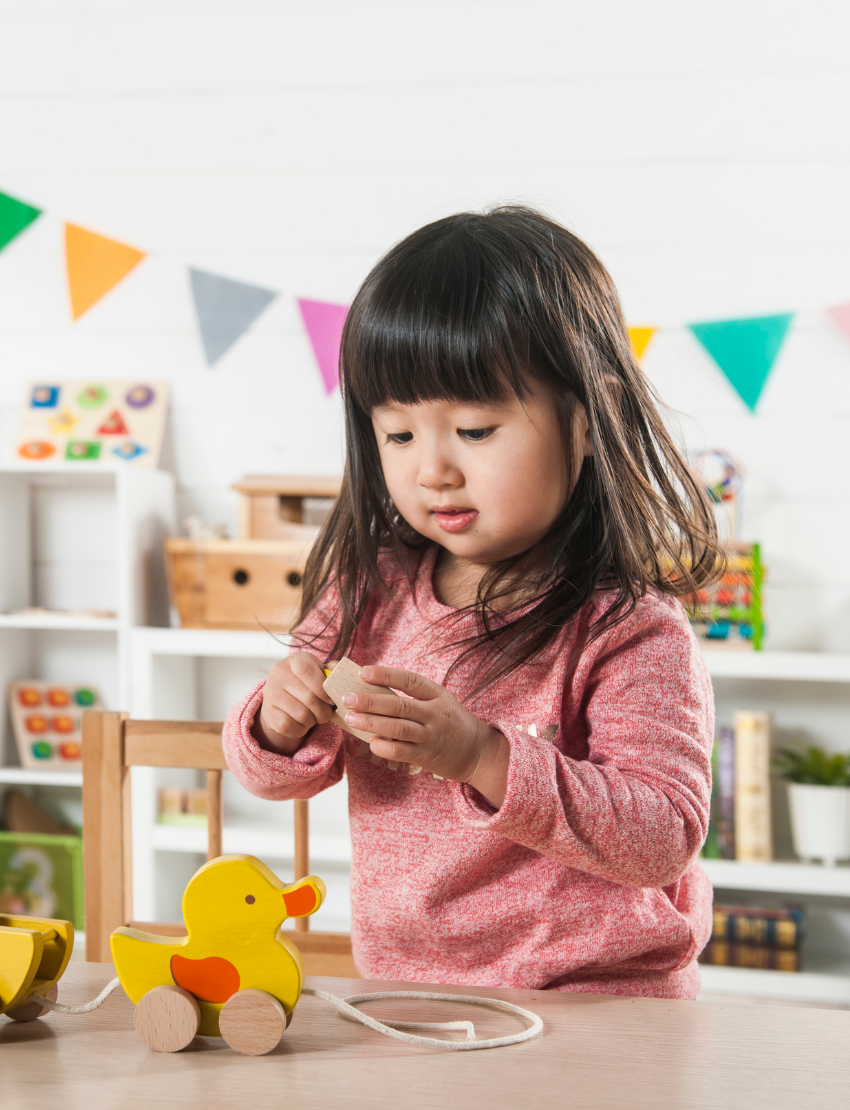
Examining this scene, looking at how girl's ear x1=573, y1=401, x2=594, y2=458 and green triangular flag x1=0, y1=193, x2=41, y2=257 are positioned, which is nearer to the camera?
girl's ear x1=573, y1=401, x2=594, y2=458

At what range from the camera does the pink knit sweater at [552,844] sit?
2.01ft

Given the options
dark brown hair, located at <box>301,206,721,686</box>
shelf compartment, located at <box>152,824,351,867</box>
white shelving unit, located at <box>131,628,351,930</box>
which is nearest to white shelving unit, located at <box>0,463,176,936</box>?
white shelving unit, located at <box>131,628,351,930</box>

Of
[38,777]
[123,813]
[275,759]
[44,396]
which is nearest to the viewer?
[275,759]

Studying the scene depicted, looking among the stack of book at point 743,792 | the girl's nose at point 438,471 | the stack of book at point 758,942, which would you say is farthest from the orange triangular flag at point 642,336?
the girl's nose at point 438,471

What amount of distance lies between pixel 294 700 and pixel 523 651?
179 mm

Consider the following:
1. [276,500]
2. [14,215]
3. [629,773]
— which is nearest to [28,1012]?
[629,773]

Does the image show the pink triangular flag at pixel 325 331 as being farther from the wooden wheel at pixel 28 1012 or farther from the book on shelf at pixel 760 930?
the wooden wheel at pixel 28 1012

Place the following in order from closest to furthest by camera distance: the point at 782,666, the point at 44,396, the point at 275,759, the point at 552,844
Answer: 1. the point at 552,844
2. the point at 275,759
3. the point at 782,666
4. the point at 44,396

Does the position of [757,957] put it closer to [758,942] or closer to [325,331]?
[758,942]

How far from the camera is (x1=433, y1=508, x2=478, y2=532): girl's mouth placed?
2.20ft

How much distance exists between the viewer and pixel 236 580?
180 centimetres

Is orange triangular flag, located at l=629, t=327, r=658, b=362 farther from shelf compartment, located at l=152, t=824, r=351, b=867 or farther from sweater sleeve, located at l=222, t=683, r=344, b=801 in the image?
sweater sleeve, located at l=222, t=683, r=344, b=801

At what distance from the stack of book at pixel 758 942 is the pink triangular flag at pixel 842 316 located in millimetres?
1112

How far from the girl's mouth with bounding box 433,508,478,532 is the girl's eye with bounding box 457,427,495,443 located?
5 centimetres
